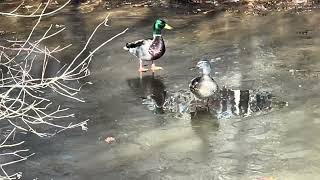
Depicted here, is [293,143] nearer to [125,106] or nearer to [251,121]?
[251,121]

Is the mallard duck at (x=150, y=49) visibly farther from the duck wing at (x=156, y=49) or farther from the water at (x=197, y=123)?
the water at (x=197, y=123)

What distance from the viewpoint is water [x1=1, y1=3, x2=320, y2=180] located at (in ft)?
18.1

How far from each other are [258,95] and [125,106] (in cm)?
157

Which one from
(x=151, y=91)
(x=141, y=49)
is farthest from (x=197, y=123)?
(x=141, y=49)

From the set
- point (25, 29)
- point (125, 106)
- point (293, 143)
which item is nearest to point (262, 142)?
point (293, 143)

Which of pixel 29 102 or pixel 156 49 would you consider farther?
pixel 156 49

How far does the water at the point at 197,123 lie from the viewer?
18.1 feet

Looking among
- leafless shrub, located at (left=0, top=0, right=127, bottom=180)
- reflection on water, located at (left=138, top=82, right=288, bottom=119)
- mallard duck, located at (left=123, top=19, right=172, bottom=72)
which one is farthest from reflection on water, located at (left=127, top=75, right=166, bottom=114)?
leafless shrub, located at (left=0, top=0, right=127, bottom=180)

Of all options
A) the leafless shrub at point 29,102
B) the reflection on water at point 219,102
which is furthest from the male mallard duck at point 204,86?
the leafless shrub at point 29,102

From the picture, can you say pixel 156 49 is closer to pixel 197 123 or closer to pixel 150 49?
pixel 150 49

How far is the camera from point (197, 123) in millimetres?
6457

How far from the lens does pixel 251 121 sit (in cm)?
638

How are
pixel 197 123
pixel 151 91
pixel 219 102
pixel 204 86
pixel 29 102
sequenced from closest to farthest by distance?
pixel 197 123 → pixel 204 86 → pixel 219 102 → pixel 29 102 → pixel 151 91

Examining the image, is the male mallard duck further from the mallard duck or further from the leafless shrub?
the mallard duck
